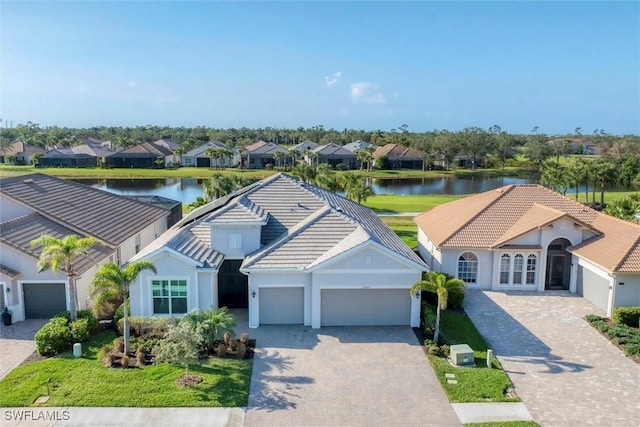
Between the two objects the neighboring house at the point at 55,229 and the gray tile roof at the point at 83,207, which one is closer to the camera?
the neighboring house at the point at 55,229

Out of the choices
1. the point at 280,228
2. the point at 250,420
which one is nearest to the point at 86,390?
the point at 250,420

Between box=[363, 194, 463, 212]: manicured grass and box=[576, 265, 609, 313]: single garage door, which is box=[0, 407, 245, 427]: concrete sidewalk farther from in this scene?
box=[363, 194, 463, 212]: manicured grass

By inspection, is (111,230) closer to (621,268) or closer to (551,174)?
(621,268)

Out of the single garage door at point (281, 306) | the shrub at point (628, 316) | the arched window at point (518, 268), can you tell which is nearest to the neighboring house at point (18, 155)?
the single garage door at point (281, 306)

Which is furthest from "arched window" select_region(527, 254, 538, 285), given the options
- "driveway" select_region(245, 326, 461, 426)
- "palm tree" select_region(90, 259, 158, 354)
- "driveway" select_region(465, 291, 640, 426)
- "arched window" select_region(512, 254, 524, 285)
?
"palm tree" select_region(90, 259, 158, 354)

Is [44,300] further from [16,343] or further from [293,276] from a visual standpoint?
[293,276]

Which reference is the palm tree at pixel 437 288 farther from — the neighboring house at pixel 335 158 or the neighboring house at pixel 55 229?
the neighboring house at pixel 335 158
